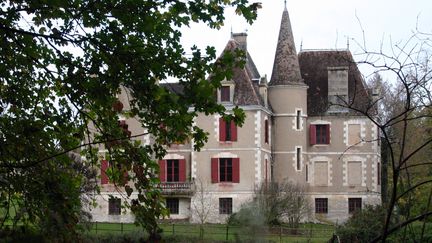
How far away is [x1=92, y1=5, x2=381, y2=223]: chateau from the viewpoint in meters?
37.6

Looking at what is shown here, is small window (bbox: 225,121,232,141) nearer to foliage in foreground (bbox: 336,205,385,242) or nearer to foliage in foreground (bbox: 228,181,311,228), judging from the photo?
foliage in foreground (bbox: 228,181,311,228)

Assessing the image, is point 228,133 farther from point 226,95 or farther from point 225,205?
point 225,205

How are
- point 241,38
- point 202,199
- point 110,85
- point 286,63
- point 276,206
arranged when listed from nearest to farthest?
point 110,85 < point 276,206 < point 202,199 < point 286,63 < point 241,38

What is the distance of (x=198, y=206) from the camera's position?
37688 millimetres

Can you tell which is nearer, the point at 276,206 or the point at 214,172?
the point at 276,206

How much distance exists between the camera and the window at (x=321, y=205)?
40.2 meters

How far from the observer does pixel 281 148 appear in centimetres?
3988

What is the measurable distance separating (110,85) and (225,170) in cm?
3166

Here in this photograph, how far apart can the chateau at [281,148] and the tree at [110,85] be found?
94.9 feet

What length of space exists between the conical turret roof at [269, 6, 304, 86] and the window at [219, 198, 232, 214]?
7058mm

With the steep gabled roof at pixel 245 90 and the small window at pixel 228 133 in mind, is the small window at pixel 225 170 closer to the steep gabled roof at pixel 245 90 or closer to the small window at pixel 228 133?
the small window at pixel 228 133

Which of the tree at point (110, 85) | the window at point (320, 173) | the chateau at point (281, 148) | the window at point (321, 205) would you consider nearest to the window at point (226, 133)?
the chateau at point (281, 148)

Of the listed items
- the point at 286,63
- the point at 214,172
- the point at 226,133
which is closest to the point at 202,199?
the point at 214,172

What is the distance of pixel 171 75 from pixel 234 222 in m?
27.2
